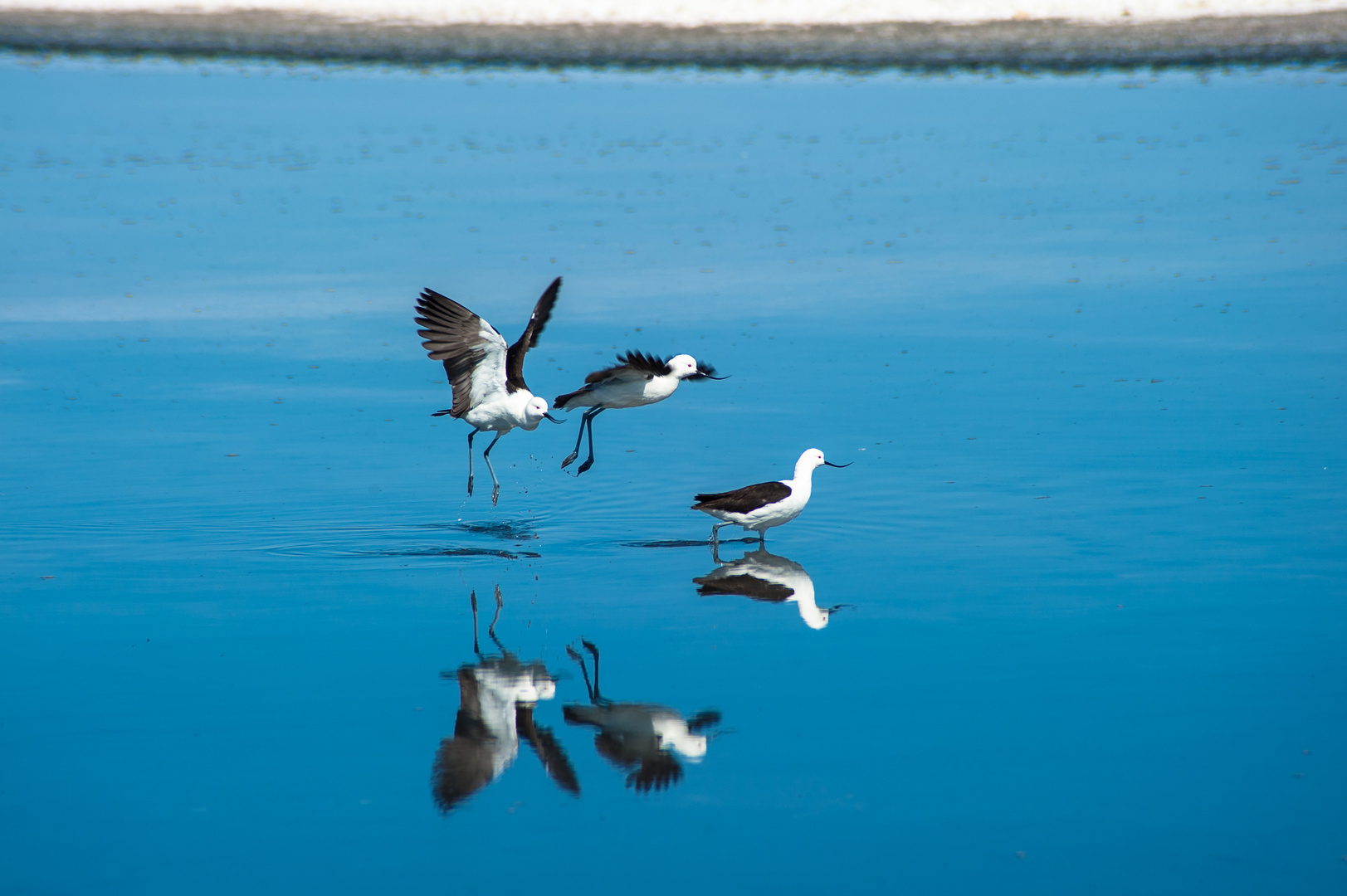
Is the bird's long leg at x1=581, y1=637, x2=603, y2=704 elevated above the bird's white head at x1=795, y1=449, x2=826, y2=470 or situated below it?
below

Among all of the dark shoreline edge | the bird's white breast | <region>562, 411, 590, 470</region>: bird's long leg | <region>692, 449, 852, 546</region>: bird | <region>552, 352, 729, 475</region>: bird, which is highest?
the dark shoreline edge

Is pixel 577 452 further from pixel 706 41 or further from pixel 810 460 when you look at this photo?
pixel 706 41

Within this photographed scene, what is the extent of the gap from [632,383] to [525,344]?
97 cm

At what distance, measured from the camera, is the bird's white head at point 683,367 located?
34.3 ft

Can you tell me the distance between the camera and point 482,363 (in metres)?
11.2

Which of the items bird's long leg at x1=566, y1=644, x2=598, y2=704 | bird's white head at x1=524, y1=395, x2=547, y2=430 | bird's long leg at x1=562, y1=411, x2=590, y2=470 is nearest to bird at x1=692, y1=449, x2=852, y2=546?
bird's long leg at x1=562, y1=411, x2=590, y2=470

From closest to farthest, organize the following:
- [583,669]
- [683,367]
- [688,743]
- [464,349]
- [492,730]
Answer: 1. [688,743]
2. [492,730]
3. [583,669]
4. [683,367]
5. [464,349]

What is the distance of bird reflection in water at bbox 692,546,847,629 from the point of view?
831 centimetres

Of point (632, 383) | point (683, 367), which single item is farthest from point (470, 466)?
point (683, 367)

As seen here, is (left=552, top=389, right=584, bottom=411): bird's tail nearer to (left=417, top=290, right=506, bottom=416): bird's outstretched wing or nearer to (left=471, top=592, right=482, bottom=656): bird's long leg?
(left=417, top=290, right=506, bottom=416): bird's outstretched wing

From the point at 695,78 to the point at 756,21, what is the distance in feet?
16.3

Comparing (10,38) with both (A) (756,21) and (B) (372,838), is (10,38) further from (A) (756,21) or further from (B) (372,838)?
(B) (372,838)

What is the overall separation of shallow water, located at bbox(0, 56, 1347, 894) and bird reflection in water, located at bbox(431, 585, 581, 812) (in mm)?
45

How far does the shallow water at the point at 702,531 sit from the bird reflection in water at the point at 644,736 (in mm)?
45
